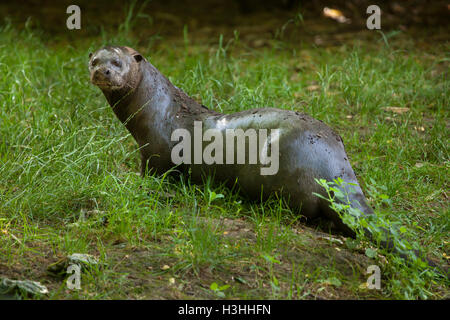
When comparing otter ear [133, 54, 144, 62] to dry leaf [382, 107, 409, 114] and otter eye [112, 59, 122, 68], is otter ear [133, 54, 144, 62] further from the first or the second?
dry leaf [382, 107, 409, 114]

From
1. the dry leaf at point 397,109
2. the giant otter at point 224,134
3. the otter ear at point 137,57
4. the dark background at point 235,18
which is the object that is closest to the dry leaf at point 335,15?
the dark background at point 235,18

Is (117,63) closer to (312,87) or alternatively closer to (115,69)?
(115,69)

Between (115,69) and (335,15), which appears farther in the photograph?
(335,15)

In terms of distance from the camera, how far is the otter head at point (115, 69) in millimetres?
3557

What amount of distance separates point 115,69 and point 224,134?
0.78 meters

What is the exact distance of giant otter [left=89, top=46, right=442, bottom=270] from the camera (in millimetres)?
3268

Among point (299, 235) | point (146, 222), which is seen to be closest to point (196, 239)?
point (146, 222)

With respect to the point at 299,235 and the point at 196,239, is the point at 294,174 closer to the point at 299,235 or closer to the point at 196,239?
the point at 299,235

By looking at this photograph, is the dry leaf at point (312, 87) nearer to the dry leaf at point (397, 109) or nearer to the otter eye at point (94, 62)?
the dry leaf at point (397, 109)

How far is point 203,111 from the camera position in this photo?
383 centimetres

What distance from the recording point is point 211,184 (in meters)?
3.62

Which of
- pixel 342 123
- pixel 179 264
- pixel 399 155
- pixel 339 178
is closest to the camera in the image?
pixel 179 264

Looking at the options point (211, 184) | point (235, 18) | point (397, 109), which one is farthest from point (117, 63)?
point (235, 18)

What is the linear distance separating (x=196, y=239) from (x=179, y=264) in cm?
17
